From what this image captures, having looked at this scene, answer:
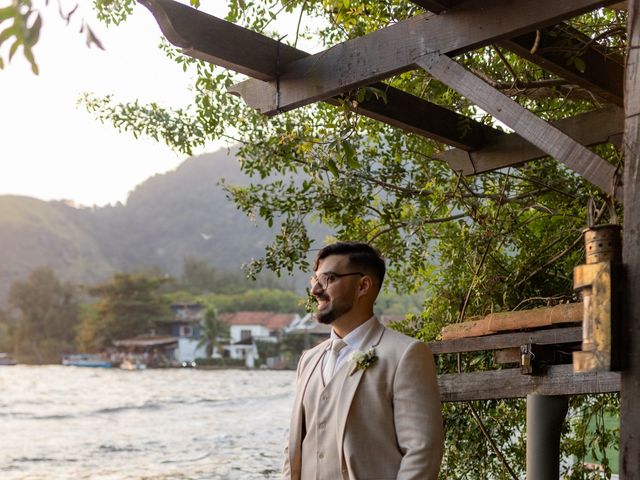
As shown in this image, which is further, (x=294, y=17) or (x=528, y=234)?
(x=294, y=17)

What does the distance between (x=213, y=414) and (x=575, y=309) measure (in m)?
41.6

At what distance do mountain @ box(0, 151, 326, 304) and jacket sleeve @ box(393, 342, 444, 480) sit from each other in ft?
312

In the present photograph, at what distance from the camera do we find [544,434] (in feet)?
11.4

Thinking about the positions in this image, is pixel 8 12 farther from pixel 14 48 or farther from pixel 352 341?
pixel 352 341

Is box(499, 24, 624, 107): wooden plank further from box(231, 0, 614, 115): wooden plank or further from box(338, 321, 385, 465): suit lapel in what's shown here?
box(338, 321, 385, 465): suit lapel

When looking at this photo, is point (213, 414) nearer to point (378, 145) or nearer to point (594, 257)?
point (378, 145)

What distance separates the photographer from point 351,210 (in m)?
5.75

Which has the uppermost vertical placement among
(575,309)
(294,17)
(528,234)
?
(294,17)

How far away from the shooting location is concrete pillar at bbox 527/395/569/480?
3447mm

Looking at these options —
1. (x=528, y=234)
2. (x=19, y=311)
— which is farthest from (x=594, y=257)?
(x=19, y=311)

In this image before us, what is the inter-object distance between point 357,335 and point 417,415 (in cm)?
31

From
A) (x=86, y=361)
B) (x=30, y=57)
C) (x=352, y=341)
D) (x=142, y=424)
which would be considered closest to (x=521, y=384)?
(x=352, y=341)

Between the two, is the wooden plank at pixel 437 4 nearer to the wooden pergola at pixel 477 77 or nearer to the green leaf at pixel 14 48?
the wooden pergola at pixel 477 77

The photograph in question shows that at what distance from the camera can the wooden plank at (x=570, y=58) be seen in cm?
328
